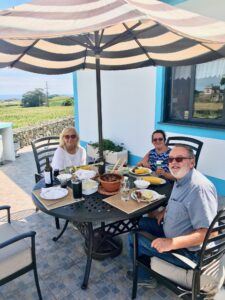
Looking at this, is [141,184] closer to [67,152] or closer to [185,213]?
[185,213]

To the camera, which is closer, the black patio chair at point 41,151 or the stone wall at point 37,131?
the black patio chair at point 41,151

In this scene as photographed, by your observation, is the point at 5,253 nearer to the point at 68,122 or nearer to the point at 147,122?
the point at 147,122

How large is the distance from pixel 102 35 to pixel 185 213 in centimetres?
191

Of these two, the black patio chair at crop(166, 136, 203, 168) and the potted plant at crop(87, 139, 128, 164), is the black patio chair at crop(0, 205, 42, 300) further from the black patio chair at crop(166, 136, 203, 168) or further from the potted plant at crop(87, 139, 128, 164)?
the potted plant at crop(87, 139, 128, 164)

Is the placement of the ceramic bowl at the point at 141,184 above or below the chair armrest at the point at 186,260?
above

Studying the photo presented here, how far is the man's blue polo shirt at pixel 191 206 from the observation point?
146 cm

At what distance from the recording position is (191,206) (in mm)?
1493

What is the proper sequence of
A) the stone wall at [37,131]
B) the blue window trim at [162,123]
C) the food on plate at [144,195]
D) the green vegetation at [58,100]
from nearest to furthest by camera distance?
the food on plate at [144,195], the blue window trim at [162,123], the stone wall at [37,131], the green vegetation at [58,100]

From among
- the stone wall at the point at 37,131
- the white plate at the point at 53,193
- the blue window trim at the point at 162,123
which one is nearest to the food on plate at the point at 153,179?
the white plate at the point at 53,193

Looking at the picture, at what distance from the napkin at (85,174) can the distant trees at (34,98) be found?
624 centimetres

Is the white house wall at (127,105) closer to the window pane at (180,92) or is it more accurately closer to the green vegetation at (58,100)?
the window pane at (180,92)

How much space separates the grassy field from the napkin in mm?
5605

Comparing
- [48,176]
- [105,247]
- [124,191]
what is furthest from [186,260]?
[48,176]

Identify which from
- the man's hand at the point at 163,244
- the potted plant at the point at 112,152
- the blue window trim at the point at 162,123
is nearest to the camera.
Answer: the man's hand at the point at 163,244
